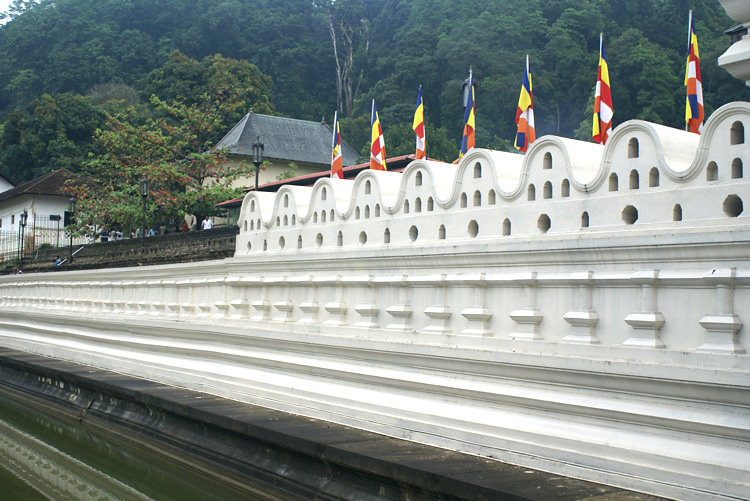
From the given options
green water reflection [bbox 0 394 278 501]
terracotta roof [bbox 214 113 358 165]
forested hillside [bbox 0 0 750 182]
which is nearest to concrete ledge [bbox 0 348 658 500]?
green water reflection [bbox 0 394 278 501]

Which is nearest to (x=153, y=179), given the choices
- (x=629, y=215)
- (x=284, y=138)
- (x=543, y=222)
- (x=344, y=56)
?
(x=543, y=222)

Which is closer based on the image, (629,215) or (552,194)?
(629,215)

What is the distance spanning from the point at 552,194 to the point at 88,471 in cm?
700

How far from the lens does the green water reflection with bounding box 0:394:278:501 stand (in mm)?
8741

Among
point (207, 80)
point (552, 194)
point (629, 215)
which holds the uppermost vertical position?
point (207, 80)

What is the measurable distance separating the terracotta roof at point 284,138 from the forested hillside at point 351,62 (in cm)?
348

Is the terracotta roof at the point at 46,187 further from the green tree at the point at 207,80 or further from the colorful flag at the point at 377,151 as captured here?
the colorful flag at the point at 377,151

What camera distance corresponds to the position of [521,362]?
6047 mm

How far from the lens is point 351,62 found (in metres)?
78.8

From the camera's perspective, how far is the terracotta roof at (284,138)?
44688mm

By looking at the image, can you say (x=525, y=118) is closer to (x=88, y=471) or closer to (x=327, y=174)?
(x=88, y=471)

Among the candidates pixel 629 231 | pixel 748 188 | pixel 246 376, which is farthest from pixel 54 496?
pixel 748 188

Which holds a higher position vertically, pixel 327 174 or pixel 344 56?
pixel 344 56

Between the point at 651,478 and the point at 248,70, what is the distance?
56.9 m
